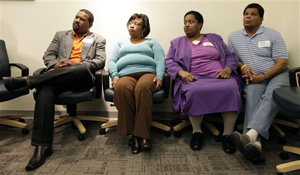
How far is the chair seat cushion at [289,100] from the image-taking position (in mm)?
1312

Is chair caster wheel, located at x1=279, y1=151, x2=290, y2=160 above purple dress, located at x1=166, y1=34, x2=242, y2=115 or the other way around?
the other way around

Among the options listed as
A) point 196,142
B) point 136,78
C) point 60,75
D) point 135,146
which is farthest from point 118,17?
point 196,142

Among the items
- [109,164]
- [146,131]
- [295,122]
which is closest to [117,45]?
[146,131]

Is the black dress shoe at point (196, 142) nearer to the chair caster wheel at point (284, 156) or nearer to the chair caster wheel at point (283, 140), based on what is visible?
the chair caster wheel at point (284, 156)

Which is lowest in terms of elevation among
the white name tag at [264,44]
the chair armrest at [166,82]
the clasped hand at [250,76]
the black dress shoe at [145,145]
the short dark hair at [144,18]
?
the black dress shoe at [145,145]

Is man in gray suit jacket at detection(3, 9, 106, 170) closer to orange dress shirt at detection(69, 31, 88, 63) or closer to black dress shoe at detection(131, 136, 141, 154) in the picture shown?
orange dress shirt at detection(69, 31, 88, 63)

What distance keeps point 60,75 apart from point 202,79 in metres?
1.29

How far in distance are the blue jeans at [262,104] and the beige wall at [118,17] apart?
76 cm

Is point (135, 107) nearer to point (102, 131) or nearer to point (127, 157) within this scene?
point (127, 157)

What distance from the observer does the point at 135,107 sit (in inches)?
72.9

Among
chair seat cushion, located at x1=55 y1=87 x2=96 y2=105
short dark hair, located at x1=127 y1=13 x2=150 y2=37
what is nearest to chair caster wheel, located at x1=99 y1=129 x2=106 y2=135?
chair seat cushion, located at x1=55 y1=87 x2=96 y2=105

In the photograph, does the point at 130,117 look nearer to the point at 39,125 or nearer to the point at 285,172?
the point at 39,125

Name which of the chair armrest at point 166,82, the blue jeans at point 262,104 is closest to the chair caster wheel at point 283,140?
the blue jeans at point 262,104

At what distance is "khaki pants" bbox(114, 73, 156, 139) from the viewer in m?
1.76
